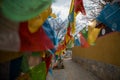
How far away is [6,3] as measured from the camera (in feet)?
6.75

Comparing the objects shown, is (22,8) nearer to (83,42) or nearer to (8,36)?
(8,36)

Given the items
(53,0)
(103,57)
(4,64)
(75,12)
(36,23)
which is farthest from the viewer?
(103,57)

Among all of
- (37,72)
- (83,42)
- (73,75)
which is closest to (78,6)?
(83,42)

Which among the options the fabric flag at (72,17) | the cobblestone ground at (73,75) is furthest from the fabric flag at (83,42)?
the cobblestone ground at (73,75)

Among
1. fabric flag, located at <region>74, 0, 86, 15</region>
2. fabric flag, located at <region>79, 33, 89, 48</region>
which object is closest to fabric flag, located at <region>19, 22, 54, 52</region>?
fabric flag, located at <region>74, 0, 86, 15</region>

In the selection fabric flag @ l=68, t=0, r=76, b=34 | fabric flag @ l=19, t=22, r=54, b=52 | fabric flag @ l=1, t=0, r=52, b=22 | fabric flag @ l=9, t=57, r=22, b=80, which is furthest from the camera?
fabric flag @ l=68, t=0, r=76, b=34

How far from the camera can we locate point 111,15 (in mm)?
5969

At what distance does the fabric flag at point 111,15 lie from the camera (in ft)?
19.5

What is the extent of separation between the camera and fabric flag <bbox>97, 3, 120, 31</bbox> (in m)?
5.95

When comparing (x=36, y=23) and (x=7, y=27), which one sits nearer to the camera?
(x=7, y=27)

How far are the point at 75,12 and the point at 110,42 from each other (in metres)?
5.93

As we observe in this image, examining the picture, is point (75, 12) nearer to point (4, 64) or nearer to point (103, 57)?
point (4, 64)

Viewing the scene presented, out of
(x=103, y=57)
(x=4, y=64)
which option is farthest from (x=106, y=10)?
(x=103, y=57)

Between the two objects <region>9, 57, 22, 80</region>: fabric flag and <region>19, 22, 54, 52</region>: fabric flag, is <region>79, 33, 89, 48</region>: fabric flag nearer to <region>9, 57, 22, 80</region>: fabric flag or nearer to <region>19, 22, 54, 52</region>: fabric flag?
<region>9, 57, 22, 80</region>: fabric flag
